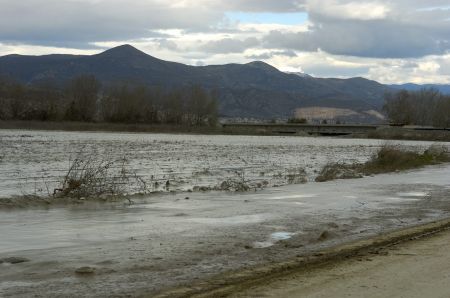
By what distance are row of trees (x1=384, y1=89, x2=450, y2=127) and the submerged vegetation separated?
140m

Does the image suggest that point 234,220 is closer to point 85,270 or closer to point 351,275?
point 351,275

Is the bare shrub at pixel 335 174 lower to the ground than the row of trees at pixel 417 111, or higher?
lower

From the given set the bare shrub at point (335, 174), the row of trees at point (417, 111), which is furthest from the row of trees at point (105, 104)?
the bare shrub at point (335, 174)

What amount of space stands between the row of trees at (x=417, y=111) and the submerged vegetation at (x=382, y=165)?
5508 inches

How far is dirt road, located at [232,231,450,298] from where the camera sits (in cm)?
752

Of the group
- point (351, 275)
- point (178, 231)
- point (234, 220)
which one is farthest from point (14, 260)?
point (234, 220)

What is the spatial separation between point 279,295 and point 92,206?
986 centimetres

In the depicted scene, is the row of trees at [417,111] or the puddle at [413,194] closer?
the puddle at [413,194]

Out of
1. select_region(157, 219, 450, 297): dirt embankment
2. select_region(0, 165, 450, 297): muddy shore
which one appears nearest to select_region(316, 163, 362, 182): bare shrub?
select_region(0, 165, 450, 297): muddy shore

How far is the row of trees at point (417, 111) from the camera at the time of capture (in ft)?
583

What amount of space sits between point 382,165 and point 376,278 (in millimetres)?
28586

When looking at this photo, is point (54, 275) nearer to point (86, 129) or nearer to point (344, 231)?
point (344, 231)

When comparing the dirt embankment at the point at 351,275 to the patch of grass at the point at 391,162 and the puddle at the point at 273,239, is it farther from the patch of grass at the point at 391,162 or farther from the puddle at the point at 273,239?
the patch of grass at the point at 391,162

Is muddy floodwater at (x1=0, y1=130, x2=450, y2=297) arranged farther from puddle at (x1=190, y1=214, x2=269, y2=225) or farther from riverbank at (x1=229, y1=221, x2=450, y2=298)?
riverbank at (x1=229, y1=221, x2=450, y2=298)
